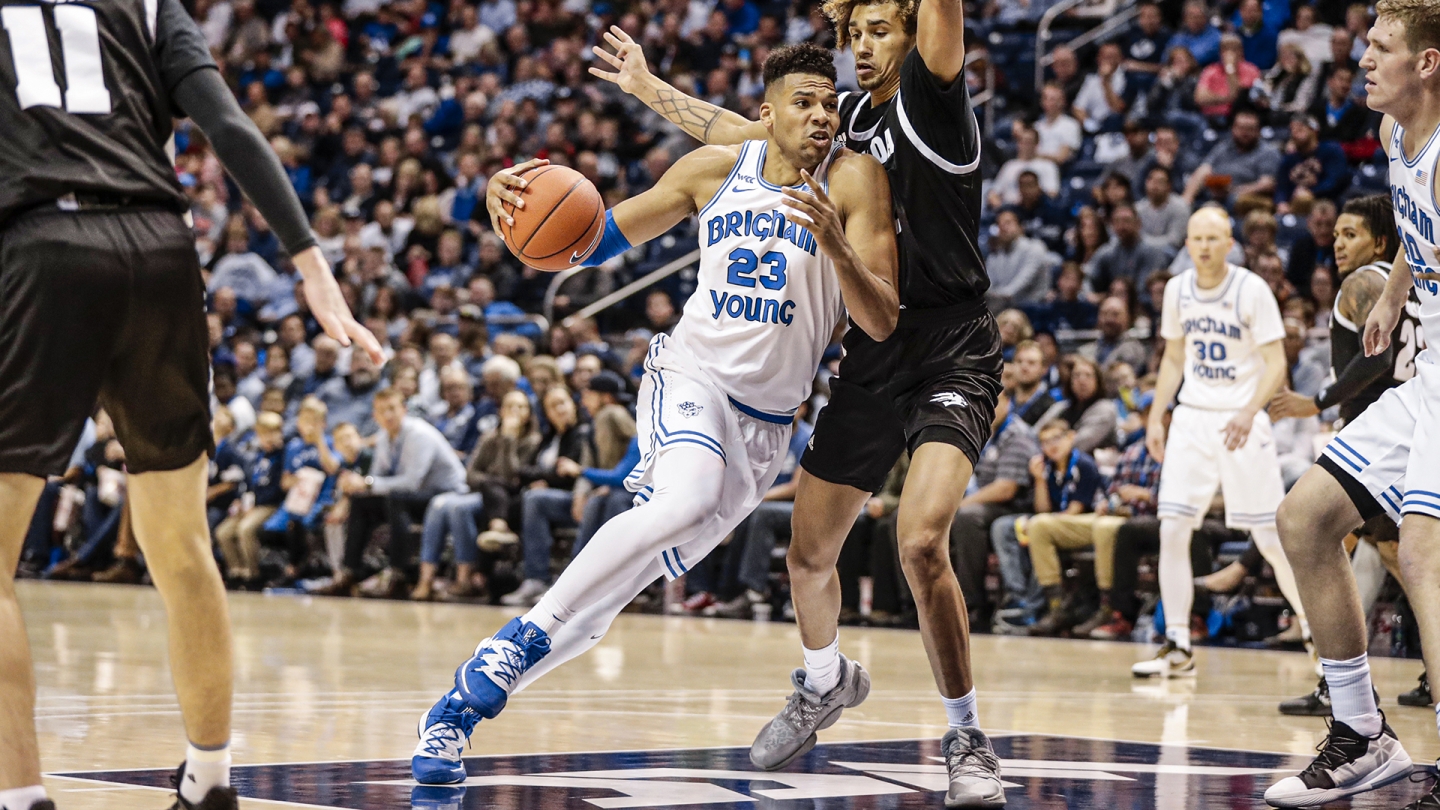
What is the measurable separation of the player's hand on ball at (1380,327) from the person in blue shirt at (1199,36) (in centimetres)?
985

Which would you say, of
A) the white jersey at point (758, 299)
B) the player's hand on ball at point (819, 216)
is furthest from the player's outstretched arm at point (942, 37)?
the player's hand on ball at point (819, 216)

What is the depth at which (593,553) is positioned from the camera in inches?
172

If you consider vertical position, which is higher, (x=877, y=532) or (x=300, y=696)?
(x=877, y=532)

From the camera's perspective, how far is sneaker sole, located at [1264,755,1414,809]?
418cm

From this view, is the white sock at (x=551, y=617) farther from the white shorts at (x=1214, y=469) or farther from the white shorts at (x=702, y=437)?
the white shorts at (x=1214, y=469)

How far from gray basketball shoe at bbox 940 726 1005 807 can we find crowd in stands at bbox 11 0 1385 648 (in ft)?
18.3

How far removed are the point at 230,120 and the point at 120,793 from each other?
1772mm

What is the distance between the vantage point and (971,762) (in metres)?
4.17

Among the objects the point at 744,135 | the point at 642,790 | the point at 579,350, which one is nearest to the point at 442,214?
the point at 579,350

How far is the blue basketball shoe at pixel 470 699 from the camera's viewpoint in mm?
4250

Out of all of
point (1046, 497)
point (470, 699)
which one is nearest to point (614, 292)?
point (1046, 497)

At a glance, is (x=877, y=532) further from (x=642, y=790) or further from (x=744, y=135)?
(x=642, y=790)

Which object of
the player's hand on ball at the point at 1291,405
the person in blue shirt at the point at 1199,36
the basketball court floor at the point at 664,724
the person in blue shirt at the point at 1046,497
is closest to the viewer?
the basketball court floor at the point at 664,724

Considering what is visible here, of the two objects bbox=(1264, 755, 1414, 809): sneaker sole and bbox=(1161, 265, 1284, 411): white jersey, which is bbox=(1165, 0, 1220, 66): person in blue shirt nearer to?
bbox=(1161, 265, 1284, 411): white jersey
